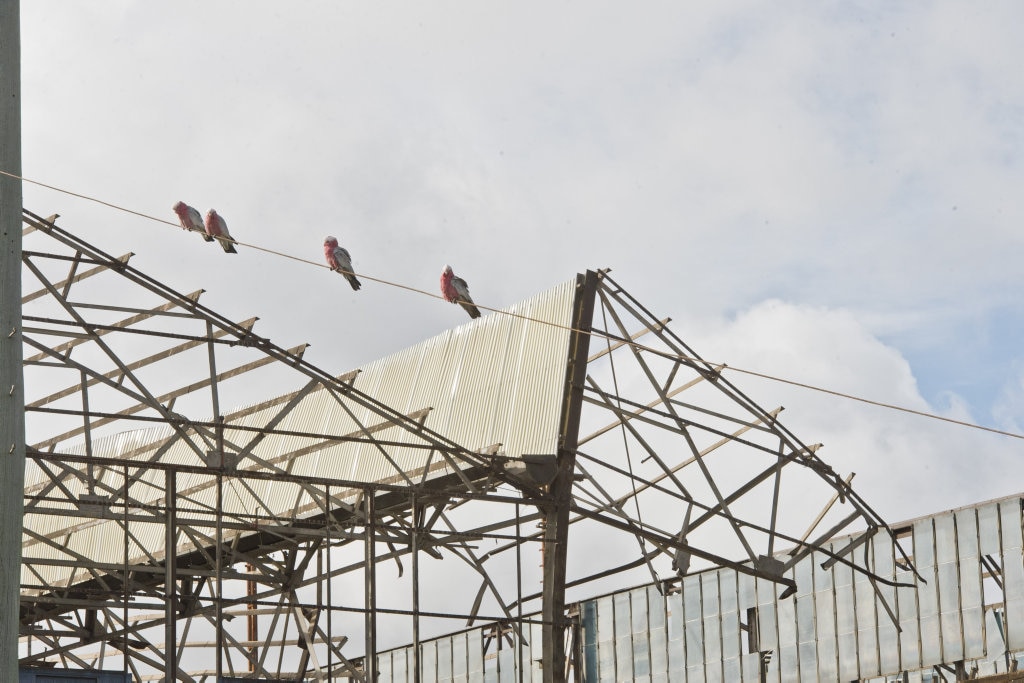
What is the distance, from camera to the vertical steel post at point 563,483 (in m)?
25.5

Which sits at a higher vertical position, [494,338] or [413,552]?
[494,338]

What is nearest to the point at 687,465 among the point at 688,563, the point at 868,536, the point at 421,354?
the point at 688,563

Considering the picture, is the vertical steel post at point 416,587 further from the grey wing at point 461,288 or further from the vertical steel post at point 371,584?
the grey wing at point 461,288

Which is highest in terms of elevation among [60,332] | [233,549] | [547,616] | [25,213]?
[25,213]

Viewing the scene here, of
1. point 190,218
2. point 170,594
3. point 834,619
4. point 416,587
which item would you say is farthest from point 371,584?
point 834,619

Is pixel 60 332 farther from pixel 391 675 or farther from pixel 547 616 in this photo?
pixel 391 675

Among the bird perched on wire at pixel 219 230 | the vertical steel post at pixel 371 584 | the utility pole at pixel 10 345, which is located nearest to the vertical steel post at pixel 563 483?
the vertical steel post at pixel 371 584

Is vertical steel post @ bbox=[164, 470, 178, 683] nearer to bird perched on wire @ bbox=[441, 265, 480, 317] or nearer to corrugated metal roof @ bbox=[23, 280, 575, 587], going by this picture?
corrugated metal roof @ bbox=[23, 280, 575, 587]

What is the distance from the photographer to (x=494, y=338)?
90.1ft

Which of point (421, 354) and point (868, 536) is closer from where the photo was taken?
point (868, 536)

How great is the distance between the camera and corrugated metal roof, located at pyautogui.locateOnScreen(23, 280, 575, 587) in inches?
1018

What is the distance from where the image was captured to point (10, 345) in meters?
14.7

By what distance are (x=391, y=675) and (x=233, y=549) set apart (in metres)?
16.4

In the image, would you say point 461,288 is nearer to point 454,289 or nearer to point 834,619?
point 454,289
